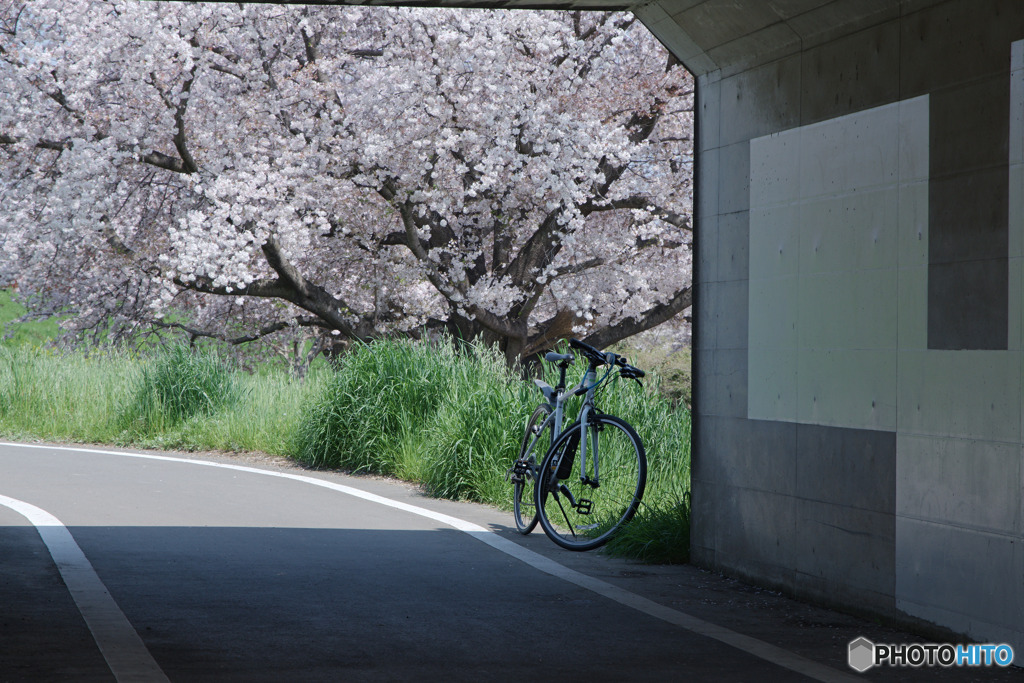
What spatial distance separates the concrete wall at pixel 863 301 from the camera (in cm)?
516

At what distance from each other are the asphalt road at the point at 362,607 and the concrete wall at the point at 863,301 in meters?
0.42

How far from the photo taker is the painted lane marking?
4836 millimetres

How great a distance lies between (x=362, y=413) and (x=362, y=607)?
6534 mm

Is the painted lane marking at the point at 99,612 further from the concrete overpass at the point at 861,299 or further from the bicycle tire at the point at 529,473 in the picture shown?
the concrete overpass at the point at 861,299

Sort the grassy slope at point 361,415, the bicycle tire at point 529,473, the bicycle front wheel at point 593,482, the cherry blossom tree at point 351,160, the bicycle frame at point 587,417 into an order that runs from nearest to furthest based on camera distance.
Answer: the bicycle front wheel at point 593,482 → the bicycle frame at point 587,417 → the bicycle tire at point 529,473 → the grassy slope at point 361,415 → the cherry blossom tree at point 351,160

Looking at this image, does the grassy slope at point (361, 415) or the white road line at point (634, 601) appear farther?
the grassy slope at point (361, 415)

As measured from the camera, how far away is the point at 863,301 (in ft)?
19.8

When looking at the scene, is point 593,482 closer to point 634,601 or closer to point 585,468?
point 585,468

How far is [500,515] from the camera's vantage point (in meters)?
9.67

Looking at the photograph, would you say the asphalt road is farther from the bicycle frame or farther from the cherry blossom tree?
the cherry blossom tree

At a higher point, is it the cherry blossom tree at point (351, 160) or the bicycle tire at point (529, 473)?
the cherry blossom tree at point (351, 160)

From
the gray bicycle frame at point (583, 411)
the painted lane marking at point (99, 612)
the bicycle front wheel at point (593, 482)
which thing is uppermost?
the gray bicycle frame at point (583, 411)

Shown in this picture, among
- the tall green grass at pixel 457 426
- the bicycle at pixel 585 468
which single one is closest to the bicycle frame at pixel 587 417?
the bicycle at pixel 585 468

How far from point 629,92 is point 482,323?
4.47m
